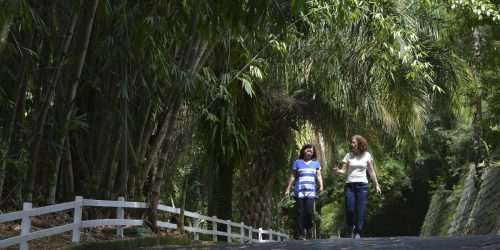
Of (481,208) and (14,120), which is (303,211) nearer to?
(14,120)

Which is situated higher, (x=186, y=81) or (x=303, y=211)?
(x=186, y=81)

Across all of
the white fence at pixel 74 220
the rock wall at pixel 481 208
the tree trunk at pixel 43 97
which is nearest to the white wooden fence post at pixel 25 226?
the white fence at pixel 74 220

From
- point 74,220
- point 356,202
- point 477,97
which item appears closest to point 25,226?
point 74,220

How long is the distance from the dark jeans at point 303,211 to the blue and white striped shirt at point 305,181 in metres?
0.08

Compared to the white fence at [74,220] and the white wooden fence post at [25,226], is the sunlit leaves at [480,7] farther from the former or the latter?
the white wooden fence post at [25,226]

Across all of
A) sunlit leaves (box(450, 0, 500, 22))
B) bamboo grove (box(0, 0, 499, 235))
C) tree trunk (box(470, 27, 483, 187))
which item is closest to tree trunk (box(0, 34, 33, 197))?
bamboo grove (box(0, 0, 499, 235))

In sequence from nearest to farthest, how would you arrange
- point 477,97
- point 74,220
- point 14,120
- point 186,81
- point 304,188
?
point 74,220 → point 14,120 → point 186,81 → point 304,188 → point 477,97

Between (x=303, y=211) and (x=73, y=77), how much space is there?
400 cm

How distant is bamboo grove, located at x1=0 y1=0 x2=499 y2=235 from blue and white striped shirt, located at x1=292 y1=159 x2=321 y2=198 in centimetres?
149

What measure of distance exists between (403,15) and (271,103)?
5.19 meters

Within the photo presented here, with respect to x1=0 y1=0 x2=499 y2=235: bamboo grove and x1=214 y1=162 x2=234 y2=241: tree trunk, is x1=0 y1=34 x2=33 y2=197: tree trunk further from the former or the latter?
x1=214 y1=162 x2=234 y2=241: tree trunk

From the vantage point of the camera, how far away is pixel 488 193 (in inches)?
676

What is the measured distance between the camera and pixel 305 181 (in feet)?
37.8

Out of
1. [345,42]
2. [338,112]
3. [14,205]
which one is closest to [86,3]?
[14,205]
